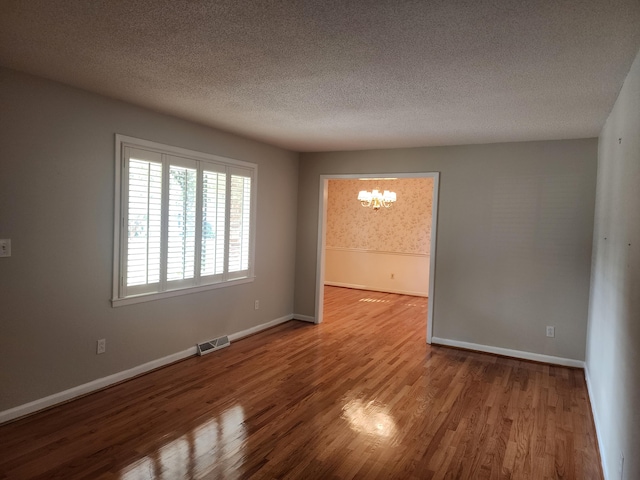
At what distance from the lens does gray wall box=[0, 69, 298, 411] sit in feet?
9.54

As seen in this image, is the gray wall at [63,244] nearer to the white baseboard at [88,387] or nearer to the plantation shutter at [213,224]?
the white baseboard at [88,387]

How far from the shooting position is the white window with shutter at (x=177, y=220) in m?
3.64

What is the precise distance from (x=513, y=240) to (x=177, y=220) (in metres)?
3.63

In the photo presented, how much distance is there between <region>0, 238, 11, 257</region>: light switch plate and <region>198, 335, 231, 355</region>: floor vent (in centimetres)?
211

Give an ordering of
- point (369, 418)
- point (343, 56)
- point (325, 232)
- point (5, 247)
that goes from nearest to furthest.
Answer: point (343, 56)
point (5, 247)
point (369, 418)
point (325, 232)

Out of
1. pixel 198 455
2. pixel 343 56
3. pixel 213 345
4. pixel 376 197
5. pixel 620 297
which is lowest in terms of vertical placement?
pixel 198 455

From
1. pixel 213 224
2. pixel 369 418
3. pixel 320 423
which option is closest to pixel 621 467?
pixel 369 418

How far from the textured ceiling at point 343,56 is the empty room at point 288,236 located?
0.02m

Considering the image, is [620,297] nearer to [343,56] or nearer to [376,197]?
[343,56]

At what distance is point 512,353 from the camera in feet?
15.6

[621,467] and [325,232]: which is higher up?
[325,232]

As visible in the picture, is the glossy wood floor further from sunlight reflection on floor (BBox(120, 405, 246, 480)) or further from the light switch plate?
the light switch plate

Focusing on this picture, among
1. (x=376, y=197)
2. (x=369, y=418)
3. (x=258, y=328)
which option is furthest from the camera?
(x=376, y=197)

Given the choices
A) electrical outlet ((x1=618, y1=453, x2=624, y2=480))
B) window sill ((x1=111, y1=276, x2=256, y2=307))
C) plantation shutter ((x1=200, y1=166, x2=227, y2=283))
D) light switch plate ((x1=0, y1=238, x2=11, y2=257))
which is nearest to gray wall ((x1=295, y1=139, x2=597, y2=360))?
A: plantation shutter ((x1=200, y1=166, x2=227, y2=283))
